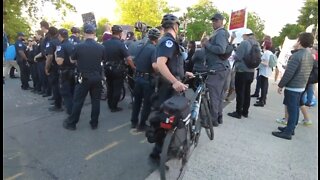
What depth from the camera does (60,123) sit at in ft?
18.7

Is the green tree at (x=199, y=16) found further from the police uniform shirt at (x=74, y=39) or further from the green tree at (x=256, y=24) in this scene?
the police uniform shirt at (x=74, y=39)

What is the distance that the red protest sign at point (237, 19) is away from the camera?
27.3 ft

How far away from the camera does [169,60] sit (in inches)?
146

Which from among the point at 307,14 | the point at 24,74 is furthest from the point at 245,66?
the point at 307,14

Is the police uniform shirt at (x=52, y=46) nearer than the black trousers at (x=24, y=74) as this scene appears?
Yes

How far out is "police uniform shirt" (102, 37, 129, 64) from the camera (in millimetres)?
6156

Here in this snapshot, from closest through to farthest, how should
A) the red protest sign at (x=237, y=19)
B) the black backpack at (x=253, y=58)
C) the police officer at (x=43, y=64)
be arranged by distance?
the black backpack at (x=253, y=58) < the police officer at (x=43, y=64) < the red protest sign at (x=237, y=19)

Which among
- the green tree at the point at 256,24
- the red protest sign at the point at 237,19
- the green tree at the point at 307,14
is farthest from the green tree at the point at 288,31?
the red protest sign at the point at 237,19

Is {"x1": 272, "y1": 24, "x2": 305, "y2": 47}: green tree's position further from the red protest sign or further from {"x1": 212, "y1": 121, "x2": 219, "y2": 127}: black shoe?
{"x1": 212, "y1": 121, "x2": 219, "y2": 127}: black shoe

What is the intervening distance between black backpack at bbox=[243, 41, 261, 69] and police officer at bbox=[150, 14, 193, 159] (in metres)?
2.57

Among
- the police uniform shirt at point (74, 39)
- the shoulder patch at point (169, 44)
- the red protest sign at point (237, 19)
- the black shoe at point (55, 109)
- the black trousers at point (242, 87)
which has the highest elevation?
the red protest sign at point (237, 19)

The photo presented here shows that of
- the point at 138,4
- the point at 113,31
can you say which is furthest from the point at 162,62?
the point at 138,4

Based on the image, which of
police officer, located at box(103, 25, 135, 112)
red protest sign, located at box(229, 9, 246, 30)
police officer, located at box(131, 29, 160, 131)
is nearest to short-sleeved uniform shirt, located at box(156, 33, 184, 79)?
police officer, located at box(131, 29, 160, 131)

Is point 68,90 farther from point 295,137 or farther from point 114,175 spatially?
point 295,137
